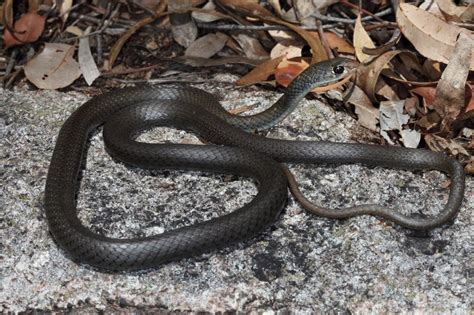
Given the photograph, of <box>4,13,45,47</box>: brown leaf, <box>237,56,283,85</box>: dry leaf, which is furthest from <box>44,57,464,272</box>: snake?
<box>4,13,45,47</box>: brown leaf

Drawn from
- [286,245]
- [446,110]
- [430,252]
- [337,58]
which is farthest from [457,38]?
[286,245]

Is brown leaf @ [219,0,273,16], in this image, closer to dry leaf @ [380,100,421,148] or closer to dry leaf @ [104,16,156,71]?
dry leaf @ [104,16,156,71]

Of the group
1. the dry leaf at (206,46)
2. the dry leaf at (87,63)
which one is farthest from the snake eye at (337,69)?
the dry leaf at (87,63)

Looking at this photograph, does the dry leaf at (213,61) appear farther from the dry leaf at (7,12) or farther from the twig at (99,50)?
Result: the dry leaf at (7,12)

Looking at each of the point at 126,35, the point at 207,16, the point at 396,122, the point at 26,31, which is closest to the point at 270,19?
the point at 207,16

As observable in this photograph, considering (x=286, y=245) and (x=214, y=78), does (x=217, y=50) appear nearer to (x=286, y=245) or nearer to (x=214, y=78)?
(x=214, y=78)

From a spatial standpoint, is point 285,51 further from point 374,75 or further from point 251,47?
point 374,75

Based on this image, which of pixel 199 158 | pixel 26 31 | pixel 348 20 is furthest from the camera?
pixel 26 31
